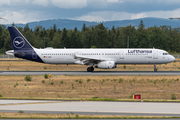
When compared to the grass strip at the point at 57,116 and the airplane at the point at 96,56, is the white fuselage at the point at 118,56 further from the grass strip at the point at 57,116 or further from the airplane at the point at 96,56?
the grass strip at the point at 57,116

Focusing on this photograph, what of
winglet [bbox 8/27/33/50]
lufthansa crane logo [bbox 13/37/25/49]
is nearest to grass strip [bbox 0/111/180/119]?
winglet [bbox 8/27/33/50]

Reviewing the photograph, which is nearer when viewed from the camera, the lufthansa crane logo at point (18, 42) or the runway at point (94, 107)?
the runway at point (94, 107)

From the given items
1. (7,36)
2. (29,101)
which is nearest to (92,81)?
(29,101)

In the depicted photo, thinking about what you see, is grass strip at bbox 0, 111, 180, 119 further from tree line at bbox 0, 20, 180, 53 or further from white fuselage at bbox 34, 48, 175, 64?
tree line at bbox 0, 20, 180, 53

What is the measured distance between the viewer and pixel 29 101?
2109 centimetres

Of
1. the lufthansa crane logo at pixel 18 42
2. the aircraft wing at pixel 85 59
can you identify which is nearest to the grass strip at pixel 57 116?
the aircraft wing at pixel 85 59

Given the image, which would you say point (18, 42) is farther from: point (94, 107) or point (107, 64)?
point (94, 107)

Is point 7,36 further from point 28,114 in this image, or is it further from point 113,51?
point 28,114

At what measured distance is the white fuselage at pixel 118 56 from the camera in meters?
43.8

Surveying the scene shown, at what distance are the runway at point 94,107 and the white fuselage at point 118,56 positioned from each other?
77.7ft

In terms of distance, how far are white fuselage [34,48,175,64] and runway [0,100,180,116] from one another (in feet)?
77.7

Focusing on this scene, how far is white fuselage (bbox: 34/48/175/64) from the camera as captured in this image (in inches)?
1722

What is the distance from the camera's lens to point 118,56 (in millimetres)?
43750

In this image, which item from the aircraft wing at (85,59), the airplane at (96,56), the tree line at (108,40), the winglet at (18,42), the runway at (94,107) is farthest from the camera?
the tree line at (108,40)
